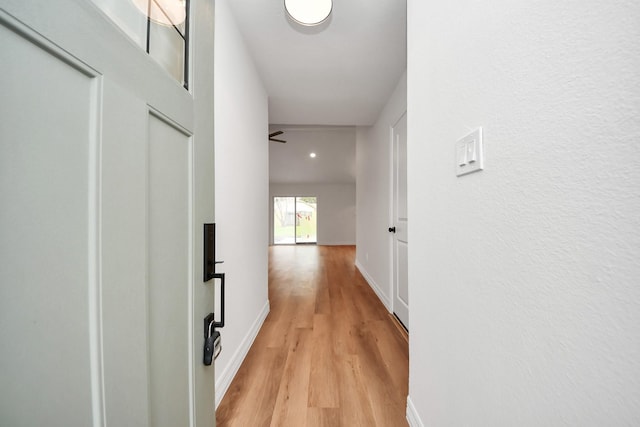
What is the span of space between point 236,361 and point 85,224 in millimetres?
1619

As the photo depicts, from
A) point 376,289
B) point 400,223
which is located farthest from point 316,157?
point 400,223

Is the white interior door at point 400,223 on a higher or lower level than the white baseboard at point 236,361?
higher

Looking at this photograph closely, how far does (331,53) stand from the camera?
2078 millimetres

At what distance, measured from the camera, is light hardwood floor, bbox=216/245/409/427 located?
53.4 inches

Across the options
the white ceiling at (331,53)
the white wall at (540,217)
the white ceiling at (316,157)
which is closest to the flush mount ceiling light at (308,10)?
the white ceiling at (331,53)

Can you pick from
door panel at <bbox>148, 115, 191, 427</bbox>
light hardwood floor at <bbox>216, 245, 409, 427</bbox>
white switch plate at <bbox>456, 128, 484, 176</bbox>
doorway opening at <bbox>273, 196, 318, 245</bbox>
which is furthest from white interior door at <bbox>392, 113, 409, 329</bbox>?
doorway opening at <bbox>273, 196, 318, 245</bbox>

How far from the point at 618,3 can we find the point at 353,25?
1.68m

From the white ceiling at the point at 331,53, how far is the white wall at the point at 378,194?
225 millimetres

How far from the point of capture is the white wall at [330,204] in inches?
384

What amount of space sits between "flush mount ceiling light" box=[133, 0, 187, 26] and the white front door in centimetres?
17

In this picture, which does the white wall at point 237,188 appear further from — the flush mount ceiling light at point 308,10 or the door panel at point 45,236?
the door panel at point 45,236

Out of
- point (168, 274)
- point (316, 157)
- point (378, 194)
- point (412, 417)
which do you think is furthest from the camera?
point (316, 157)

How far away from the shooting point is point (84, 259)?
0.39 metres

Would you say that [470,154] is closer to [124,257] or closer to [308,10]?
[124,257]
